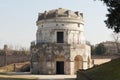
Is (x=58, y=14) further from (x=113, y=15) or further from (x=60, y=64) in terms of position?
(x=113, y=15)

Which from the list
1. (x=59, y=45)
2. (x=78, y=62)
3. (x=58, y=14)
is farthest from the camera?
(x=58, y=14)

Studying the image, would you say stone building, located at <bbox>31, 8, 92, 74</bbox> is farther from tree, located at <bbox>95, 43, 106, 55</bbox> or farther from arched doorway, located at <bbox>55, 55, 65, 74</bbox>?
tree, located at <bbox>95, 43, 106, 55</bbox>

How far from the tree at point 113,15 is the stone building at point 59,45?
25.3 meters

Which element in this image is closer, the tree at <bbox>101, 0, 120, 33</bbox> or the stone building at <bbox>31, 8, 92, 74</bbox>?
the tree at <bbox>101, 0, 120, 33</bbox>

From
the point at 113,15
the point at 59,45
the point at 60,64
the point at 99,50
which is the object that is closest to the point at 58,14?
the point at 59,45

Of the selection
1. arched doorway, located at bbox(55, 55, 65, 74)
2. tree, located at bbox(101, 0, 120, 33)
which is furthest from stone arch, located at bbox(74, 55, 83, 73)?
tree, located at bbox(101, 0, 120, 33)

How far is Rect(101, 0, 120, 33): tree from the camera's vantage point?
23578mm

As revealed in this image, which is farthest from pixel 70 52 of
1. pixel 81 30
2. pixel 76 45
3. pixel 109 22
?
pixel 109 22

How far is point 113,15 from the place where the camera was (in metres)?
24.3

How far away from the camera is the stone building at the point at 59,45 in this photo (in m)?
50.5

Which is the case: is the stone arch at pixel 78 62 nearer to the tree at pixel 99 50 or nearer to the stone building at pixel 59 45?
the stone building at pixel 59 45

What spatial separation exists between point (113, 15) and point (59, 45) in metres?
27.2

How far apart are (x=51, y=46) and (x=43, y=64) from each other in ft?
9.73

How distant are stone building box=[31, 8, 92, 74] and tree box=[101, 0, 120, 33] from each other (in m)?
25.3
